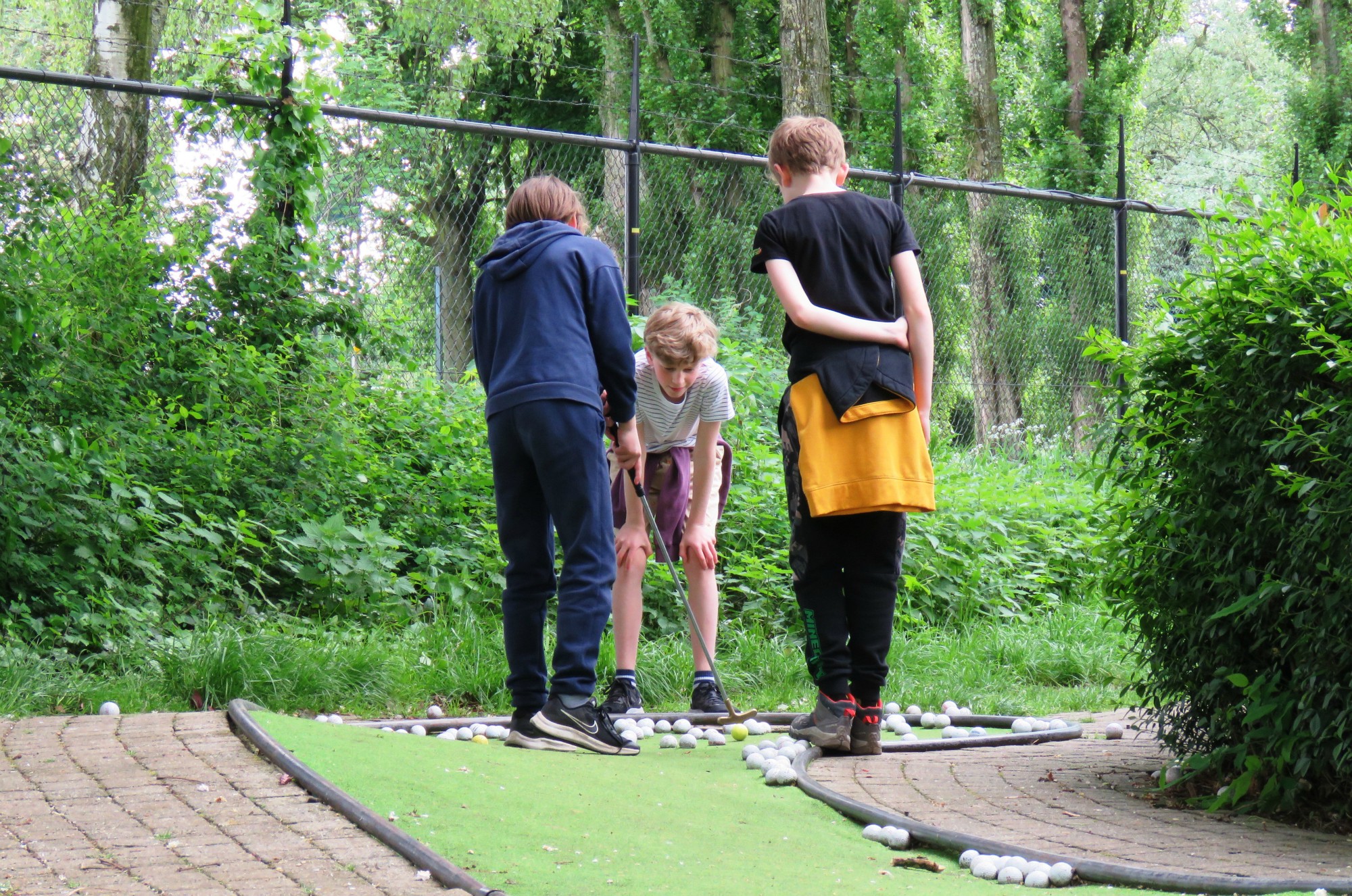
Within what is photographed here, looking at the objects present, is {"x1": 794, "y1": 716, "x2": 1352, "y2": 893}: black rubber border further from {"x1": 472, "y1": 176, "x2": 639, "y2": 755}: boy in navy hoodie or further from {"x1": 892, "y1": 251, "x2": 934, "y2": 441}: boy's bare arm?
{"x1": 892, "y1": 251, "x2": 934, "y2": 441}: boy's bare arm

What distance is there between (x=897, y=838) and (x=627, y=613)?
77.4 inches

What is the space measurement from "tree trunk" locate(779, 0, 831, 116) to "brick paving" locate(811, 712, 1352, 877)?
10.5 metres

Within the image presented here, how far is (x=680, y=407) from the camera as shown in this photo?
15.6 ft

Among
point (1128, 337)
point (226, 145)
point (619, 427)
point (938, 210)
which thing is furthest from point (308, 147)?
point (1128, 337)

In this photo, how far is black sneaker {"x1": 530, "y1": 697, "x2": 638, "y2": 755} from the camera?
3.86 metres

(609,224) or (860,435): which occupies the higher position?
(609,224)

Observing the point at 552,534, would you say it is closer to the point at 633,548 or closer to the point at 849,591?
the point at 633,548

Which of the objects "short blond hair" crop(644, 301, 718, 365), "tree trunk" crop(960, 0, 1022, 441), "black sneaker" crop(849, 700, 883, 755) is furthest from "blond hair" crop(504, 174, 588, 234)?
"tree trunk" crop(960, 0, 1022, 441)

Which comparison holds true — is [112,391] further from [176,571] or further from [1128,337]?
[1128,337]

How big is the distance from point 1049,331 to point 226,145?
7.60m

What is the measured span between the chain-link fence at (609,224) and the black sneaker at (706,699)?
5.97 ft

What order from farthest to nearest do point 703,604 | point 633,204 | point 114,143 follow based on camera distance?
point 633,204 < point 114,143 < point 703,604

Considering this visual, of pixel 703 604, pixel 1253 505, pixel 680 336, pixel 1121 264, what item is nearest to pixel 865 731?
pixel 703 604

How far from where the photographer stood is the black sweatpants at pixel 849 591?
13.1 ft
